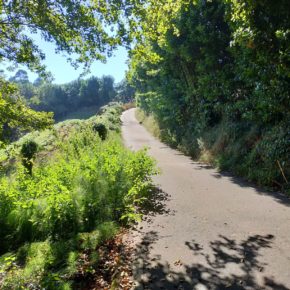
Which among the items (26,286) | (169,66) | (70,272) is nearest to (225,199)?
(70,272)

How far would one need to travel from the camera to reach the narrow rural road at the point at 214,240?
5117 millimetres

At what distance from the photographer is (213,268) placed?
5.43 metres

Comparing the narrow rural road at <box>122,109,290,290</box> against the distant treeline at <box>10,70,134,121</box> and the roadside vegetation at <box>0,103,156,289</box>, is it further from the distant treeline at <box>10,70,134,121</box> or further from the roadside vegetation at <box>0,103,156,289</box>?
the distant treeline at <box>10,70,134,121</box>

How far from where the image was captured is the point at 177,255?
19.7 ft

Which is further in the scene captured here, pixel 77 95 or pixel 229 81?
pixel 77 95

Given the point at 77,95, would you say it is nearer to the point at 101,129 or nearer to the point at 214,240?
the point at 101,129

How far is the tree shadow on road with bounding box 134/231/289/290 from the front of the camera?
16.2ft

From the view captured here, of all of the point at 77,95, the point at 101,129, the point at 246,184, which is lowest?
the point at 246,184

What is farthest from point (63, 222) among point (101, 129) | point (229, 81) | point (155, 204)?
point (101, 129)

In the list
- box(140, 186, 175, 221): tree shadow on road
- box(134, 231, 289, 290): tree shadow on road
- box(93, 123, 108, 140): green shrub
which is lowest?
box(134, 231, 289, 290): tree shadow on road

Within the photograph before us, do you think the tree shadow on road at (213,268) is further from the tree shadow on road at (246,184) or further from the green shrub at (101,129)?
the green shrub at (101,129)

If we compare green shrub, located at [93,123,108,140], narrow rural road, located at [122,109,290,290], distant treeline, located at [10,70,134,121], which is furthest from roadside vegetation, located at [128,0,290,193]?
distant treeline, located at [10,70,134,121]

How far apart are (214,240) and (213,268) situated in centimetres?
120

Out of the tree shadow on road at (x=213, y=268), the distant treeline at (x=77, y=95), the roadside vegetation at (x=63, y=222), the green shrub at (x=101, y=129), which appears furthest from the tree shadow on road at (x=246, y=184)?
the distant treeline at (x=77, y=95)
